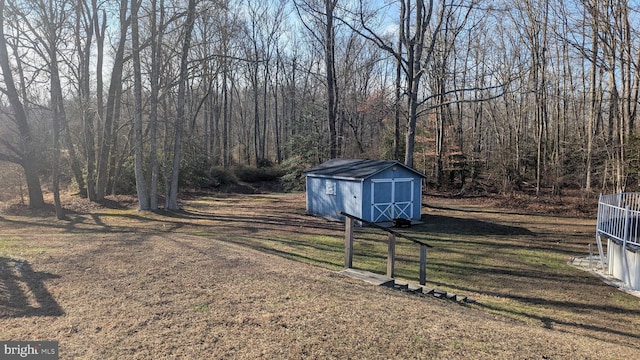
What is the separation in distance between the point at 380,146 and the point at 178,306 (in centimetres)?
2704

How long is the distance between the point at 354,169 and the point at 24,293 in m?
12.9

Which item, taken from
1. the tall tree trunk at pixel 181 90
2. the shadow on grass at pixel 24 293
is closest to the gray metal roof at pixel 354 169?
the tall tree trunk at pixel 181 90

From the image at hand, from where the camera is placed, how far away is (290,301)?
5.20 metres

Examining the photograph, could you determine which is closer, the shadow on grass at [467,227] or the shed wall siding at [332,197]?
the shadow on grass at [467,227]

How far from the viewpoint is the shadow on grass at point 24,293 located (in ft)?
15.5

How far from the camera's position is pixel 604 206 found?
35.3 ft

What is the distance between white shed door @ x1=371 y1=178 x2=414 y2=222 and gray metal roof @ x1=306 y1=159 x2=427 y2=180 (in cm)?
49

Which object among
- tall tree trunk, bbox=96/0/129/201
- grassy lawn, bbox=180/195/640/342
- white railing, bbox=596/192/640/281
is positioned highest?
tall tree trunk, bbox=96/0/129/201

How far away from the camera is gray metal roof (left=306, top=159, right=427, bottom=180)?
1576 cm

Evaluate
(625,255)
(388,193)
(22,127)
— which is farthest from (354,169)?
(22,127)

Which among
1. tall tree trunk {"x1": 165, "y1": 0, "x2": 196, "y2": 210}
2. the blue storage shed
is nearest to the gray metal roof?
→ the blue storage shed

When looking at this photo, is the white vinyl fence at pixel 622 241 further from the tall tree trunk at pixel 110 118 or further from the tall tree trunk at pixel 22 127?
the tall tree trunk at pixel 110 118

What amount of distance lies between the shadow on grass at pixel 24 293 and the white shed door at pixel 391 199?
11602 mm

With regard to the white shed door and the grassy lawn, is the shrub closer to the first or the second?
the grassy lawn
